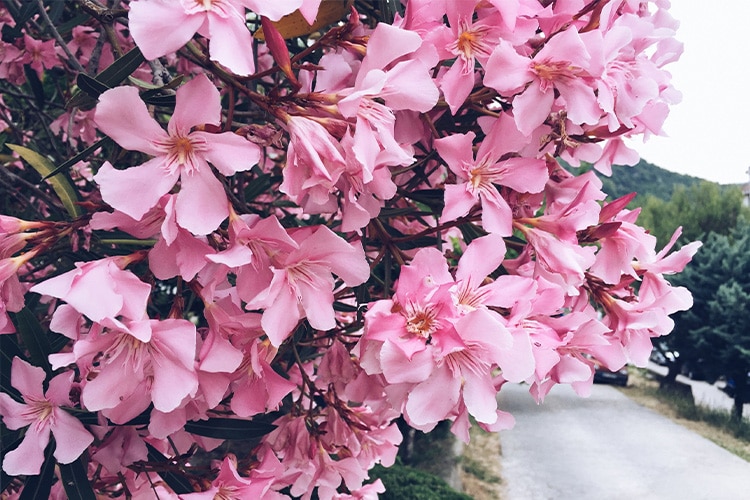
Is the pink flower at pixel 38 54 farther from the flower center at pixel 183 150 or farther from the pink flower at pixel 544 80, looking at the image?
the pink flower at pixel 544 80

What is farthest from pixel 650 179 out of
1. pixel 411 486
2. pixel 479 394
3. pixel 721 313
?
pixel 479 394

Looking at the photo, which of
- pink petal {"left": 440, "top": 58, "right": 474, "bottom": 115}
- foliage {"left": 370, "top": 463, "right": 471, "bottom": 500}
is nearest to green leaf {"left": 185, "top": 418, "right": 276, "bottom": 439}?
pink petal {"left": 440, "top": 58, "right": 474, "bottom": 115}

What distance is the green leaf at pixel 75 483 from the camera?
69 centimetres

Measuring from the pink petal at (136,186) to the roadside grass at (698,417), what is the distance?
8336 mm

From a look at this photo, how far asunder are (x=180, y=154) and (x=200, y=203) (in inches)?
1.8

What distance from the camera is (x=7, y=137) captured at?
1.44 m

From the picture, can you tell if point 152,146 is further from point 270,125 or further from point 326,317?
point 326,317

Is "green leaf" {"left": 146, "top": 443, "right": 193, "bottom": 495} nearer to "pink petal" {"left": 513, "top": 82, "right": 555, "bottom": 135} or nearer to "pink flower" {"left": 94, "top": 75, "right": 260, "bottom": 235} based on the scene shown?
"pink flower" {"left": 94, "top": 75, "right": 260, "bottom": 235}

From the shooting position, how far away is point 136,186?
1.62ft

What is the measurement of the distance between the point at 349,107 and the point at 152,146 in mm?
165

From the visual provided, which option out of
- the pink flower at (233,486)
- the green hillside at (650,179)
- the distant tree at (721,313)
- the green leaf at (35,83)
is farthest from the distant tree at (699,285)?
the pink flower at (233,486)

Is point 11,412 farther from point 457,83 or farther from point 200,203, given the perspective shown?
point 457,83

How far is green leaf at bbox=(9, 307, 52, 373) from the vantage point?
704 millimetres

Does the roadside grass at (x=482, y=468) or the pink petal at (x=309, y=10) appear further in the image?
the roadside grass at (x=482, y=468)
